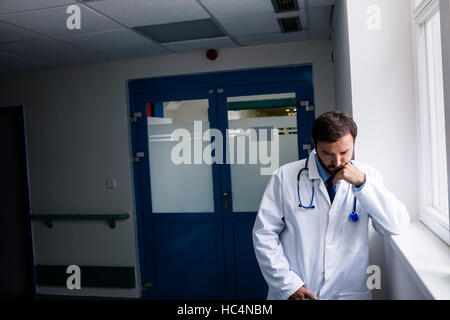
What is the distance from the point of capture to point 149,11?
2674 millimetres

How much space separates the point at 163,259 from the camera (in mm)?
4082

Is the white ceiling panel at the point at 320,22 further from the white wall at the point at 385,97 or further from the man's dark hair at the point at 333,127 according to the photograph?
the man's dark hair at the point at 333,127

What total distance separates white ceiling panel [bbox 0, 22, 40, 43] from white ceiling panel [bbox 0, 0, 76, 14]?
33cm

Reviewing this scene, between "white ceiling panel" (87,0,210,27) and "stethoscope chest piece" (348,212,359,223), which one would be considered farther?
"white ceiling panel" (87,0,210,27)

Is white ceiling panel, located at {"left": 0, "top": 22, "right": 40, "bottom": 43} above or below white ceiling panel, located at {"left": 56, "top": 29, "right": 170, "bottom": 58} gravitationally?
below

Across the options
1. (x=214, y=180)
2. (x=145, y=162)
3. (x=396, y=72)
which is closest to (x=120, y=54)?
(x=145, y=162)

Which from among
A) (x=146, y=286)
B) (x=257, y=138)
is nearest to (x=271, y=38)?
(x=257, y=138)

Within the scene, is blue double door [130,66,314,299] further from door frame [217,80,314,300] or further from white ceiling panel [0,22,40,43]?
white ceiling panel [0,22,40,43]

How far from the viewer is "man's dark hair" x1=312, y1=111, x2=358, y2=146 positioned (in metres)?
1.52

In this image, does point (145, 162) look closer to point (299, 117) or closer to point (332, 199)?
point (299, 117)

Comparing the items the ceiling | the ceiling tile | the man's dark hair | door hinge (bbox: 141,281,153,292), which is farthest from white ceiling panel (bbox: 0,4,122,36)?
door hinge (bbox: 141,281,153,292)

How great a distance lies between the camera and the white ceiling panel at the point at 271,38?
11.1 ft

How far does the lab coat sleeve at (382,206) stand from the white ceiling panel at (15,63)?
3.34 meters
